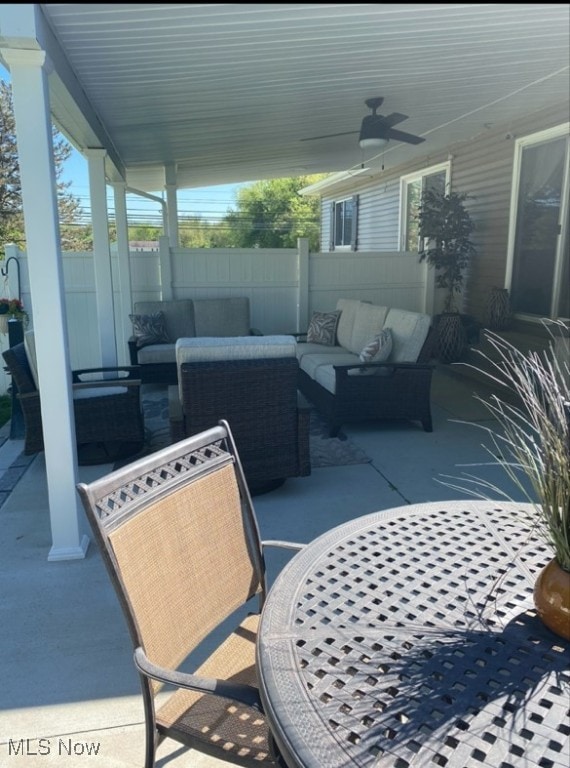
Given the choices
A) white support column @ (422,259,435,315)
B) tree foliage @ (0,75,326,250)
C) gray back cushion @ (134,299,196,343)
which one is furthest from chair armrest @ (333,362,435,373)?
tree foliage @ (0,75,326,250)

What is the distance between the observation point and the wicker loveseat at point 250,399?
3.18 m

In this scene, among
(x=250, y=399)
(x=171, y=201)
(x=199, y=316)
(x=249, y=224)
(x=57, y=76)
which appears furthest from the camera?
(x=249, y=224)

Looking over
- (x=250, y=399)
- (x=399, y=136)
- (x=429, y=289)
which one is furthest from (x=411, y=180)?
(x=250, y=399)

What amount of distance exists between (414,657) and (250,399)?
2.26 metres

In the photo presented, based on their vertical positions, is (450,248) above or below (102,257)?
above

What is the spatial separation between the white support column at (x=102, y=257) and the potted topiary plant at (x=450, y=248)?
3.93m

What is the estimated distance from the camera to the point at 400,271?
7621 millimetres

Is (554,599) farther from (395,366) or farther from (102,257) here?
(102,257)

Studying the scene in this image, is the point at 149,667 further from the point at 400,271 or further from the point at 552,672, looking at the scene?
the point at 400,271

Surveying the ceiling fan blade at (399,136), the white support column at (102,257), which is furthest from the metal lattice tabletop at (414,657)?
the ceiling fan blade at (399,136)

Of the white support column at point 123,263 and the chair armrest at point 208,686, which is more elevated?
the white support column at point 123,263

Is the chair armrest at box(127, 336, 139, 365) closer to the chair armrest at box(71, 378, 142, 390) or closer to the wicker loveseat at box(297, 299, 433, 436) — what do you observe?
the chair armrest at box(71, 378, 142, 390)

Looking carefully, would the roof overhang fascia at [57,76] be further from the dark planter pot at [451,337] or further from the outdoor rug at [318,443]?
the dark planter pot at [451,337]

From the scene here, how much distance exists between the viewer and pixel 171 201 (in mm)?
8062
